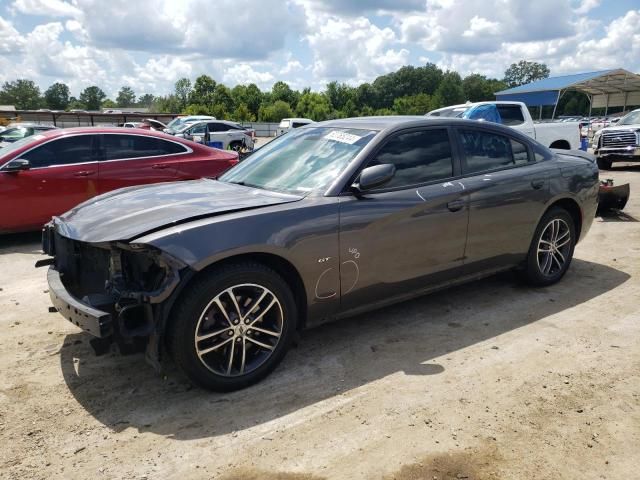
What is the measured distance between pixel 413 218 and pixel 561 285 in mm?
2220

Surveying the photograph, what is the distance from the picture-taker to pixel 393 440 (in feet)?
9.01

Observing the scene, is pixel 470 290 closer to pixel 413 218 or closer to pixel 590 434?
pixel 413 218

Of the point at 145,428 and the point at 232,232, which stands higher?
the point at 232,232

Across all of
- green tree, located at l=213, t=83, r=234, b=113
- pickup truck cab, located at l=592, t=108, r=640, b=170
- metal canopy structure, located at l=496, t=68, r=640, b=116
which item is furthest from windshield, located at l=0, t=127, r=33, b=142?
green tree, located at l=213, t=83, r=234, b=113

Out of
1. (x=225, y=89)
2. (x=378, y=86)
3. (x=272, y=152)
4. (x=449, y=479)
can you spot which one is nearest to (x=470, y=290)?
(x=272, y=152)

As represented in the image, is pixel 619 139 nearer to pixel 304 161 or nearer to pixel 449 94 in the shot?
pixel 304 161

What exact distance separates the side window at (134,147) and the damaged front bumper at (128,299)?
4.42 m

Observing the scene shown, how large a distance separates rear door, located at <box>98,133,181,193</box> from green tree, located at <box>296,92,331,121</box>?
65427 mm

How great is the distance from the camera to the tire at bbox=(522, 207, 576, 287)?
489cm

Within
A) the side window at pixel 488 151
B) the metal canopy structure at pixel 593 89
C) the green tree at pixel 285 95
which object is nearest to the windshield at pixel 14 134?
the side window at pixel 488 151

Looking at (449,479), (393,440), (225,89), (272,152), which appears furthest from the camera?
(225,89)

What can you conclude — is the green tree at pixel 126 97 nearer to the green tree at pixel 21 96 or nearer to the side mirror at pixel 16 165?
the green tree at pixel 21 96

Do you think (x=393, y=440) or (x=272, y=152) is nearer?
(x=393, y=440)

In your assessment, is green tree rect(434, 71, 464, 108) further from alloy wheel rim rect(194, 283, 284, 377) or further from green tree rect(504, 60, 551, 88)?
alloy wheel rim rect(194, 283, 284, 377)
